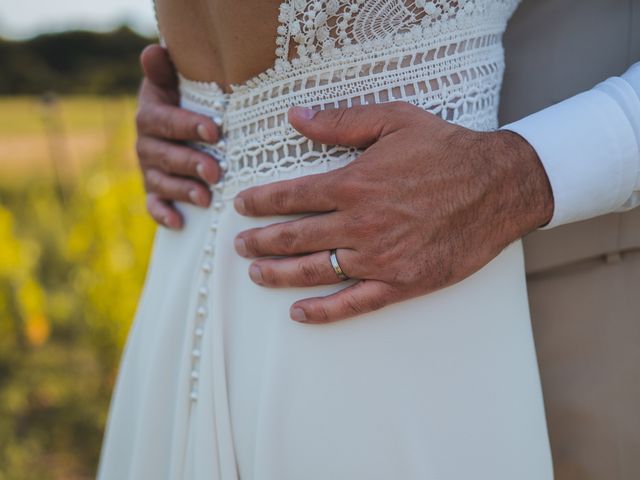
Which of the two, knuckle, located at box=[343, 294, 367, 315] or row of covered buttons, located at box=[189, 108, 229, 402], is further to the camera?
row of covered buttons, located at box=[189, 108, 229, 402]

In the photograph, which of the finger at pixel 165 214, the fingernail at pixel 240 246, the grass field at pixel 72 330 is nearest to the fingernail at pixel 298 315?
the fingernail at pixel 240 246

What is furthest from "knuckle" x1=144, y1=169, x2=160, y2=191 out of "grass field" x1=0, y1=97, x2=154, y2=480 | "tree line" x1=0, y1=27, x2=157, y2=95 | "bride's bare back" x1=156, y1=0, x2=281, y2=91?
"tree line" x1=0, y1=27, x2=157, y2=95

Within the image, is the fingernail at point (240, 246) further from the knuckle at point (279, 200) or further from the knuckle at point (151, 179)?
the knuckle at point (151, 179)

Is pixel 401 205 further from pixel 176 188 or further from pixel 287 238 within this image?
pixel 176 188

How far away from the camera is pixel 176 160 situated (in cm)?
113

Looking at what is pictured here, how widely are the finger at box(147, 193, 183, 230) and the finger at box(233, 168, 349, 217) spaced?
0.79 ft

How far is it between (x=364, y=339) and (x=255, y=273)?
0.19 m

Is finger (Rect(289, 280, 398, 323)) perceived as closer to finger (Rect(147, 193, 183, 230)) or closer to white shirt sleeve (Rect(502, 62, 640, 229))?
white shirt sleeve (Rect(502, 62, 640, 229))

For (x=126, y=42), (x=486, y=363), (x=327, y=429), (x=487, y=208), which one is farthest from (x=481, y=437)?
(x=126, y=42)

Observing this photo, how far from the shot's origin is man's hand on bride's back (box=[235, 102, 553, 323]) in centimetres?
87

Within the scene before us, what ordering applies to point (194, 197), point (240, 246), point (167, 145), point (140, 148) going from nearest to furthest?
point (240, 246) < point (194, 197) < point (167, 145) < point (140, 148)

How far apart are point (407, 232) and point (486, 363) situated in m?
0.24

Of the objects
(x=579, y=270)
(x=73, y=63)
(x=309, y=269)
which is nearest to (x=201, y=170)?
(x=309, y=269)

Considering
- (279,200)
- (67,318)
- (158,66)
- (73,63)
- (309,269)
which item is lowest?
(309,269)
